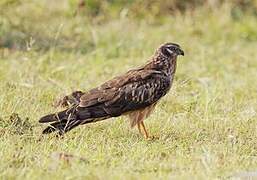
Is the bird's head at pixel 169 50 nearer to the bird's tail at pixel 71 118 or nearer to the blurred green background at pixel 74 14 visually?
the bird's tail at pixel 71 118

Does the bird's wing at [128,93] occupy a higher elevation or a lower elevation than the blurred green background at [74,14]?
higher

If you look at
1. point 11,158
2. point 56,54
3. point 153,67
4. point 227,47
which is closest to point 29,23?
point 56,54

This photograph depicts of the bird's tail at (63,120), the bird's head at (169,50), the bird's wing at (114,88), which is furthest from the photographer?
the bird's head at (169,50)

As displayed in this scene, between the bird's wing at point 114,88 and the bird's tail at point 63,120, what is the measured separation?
0.14m

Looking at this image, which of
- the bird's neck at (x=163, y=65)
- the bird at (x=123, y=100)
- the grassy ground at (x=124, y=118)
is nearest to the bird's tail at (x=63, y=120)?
the bird at (x=123, y=100)

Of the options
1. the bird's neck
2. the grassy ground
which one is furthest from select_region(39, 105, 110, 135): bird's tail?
the bird's neck

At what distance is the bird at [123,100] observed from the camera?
25.4ft

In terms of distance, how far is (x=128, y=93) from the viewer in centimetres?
809

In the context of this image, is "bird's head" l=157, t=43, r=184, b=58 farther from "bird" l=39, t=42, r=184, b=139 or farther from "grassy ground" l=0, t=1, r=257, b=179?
"grassy ground" l=0, t=1, r=257, b=179

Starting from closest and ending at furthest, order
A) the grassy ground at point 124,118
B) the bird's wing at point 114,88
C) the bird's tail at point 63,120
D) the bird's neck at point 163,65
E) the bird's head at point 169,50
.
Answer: the grassy ground at point 124,118 < the bird's tail at point 63,120 < the bird's wing at point 114,88 < the bird's neck at point 163,65 < the bird's head at point 169,50

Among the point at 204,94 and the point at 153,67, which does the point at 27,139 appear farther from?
the point at 204,94

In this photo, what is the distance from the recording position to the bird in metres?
7.73

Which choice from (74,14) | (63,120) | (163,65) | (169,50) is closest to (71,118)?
(63,120)

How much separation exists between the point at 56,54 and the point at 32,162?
19.3 ft
